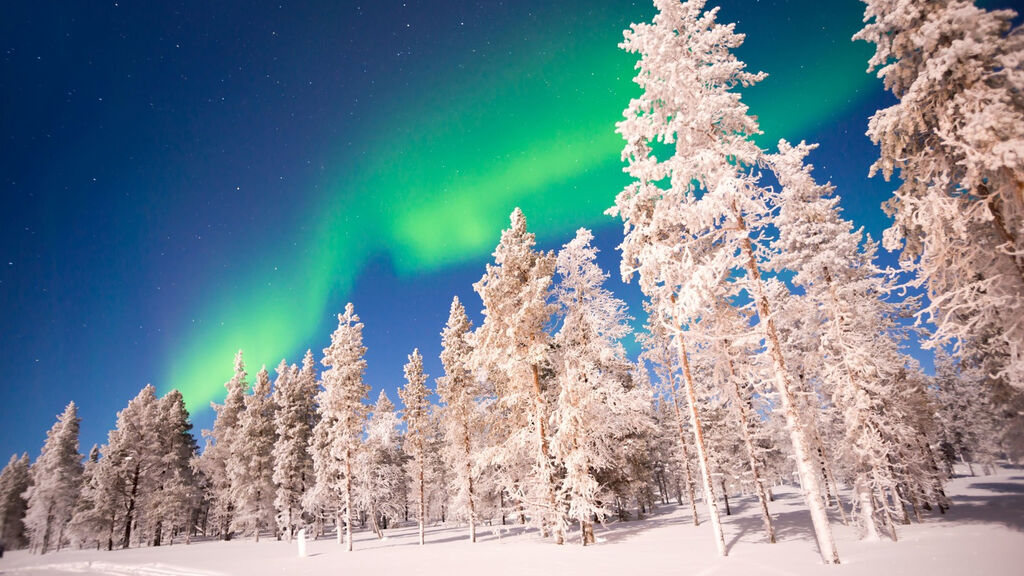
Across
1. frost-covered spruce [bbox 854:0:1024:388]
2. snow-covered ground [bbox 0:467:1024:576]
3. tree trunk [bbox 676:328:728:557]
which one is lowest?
snow-covered ground [bbox 0:467:1024:576]

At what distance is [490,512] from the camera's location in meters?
31.2

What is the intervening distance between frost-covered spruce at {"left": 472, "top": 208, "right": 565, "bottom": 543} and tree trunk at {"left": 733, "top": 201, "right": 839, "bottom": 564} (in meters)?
8.97

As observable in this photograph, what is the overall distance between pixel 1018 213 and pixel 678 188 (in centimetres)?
704

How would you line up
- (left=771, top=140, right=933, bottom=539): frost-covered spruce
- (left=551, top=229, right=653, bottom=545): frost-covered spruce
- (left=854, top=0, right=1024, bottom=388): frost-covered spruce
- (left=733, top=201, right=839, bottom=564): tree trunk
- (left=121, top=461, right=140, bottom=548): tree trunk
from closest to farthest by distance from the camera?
(left=854, top=0, right=1024, bottom=388): frost-covered spruce
(left=733, top=201, right=839, bottom=564): tree trunk
(left=771, top=140, right=933, bottom=539): frost-covered spruce
(left=551, top=229, right=653, bottom=545): frost-covered spruce
(left=121, top=461, right=140, bottom=548): tree trunk

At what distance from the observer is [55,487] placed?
4003cm

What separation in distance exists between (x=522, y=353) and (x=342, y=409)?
16.8 metres

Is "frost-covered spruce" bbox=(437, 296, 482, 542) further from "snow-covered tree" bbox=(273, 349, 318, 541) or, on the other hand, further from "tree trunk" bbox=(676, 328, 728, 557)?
"snow-covered tree" bbox=(273, 349, 318, 541)

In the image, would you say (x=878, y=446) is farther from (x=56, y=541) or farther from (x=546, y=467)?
(x=56, y=541)

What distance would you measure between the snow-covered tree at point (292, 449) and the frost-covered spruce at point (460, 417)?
14.7 m

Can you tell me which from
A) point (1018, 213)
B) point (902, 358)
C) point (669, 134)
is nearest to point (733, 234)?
point (669, 134)

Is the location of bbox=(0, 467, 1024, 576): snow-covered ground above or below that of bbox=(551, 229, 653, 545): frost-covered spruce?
below

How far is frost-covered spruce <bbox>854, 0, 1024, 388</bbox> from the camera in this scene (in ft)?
28.9

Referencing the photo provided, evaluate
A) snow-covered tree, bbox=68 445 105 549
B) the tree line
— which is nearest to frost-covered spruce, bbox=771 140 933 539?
the tree line

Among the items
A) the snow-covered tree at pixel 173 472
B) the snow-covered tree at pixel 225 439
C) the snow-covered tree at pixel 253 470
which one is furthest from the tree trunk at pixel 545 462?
the snow-covered tree at pixel 173 472
